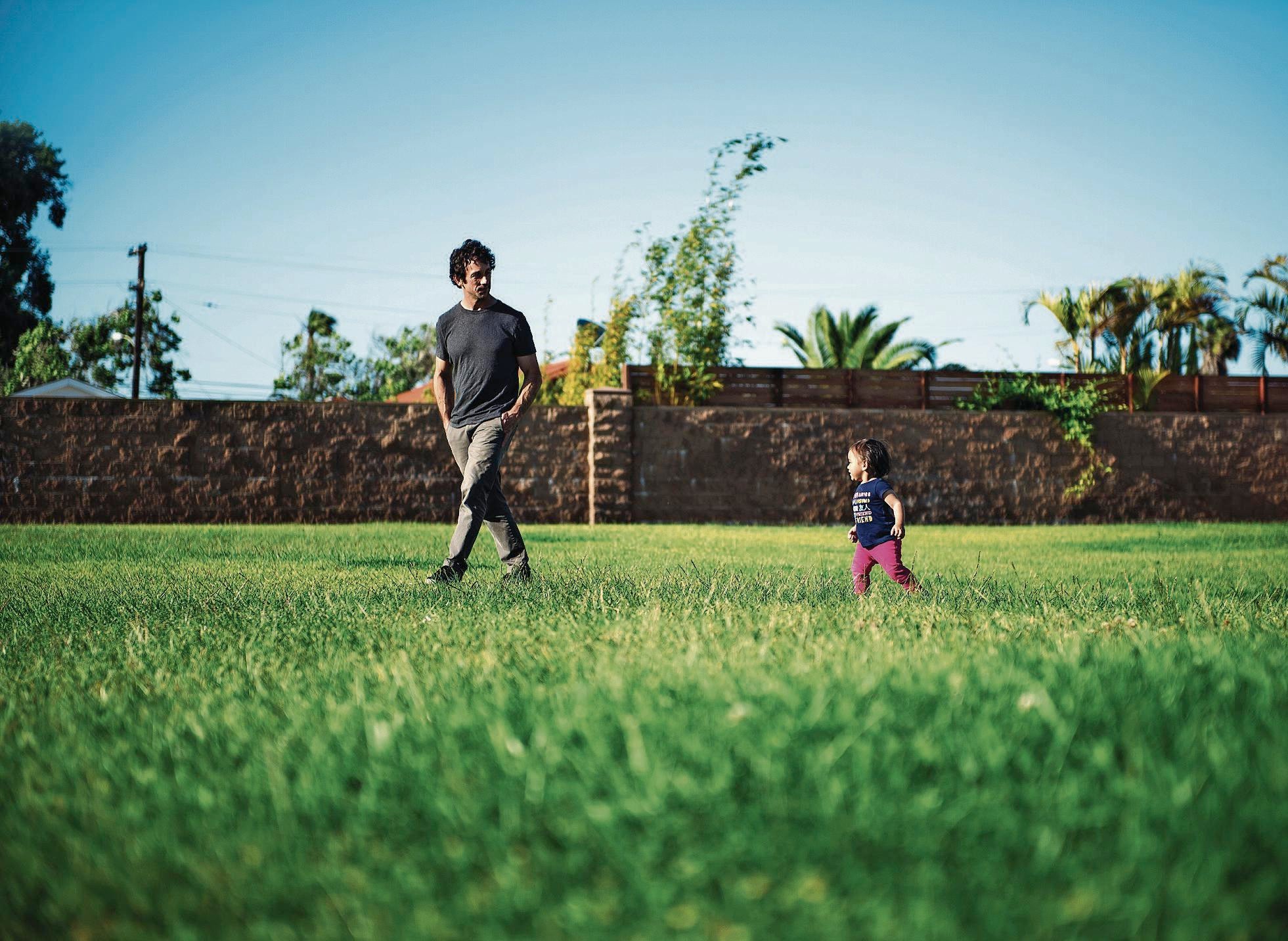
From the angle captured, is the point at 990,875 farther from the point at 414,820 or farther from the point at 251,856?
the point at 251,856

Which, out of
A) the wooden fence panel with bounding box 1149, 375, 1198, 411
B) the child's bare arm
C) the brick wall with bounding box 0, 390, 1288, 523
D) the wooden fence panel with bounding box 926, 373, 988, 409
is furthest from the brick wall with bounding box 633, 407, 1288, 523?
the child's bare arm

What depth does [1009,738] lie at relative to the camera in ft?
7.20

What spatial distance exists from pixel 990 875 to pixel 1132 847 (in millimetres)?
255

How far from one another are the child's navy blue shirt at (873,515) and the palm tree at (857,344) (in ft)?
78.8

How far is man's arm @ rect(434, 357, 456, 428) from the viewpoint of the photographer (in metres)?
6.32

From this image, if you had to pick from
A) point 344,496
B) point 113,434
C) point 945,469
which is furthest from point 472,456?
point 945,469

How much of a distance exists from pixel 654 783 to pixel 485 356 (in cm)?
442

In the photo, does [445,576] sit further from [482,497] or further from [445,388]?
→ [445,388]

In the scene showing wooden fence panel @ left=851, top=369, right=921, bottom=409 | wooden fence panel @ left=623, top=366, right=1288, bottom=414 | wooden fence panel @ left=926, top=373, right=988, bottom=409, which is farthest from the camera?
wooden fence panel @ left=926, top=373, right=988, bottom=409

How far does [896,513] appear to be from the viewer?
18.8 ft

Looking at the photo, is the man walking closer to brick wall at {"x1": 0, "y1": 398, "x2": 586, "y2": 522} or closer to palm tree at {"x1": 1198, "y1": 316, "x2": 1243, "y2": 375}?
brick wall at {"x1": 0, "y1": 398, "x2": 586, "y2": 522}

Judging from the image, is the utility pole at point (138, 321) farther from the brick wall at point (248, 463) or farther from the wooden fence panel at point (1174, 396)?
the wooden fence panel at point (1174, 396)

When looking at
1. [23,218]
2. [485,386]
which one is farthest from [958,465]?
[23,218]

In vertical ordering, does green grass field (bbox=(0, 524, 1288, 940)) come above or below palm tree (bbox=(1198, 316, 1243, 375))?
below
